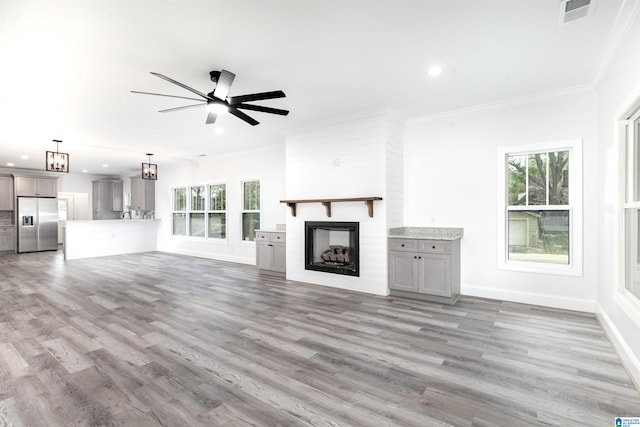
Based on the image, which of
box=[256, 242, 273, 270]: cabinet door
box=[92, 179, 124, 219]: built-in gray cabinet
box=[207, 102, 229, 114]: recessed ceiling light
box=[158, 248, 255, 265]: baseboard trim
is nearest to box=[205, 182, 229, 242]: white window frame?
box=[158, 248, 255, 265]: baseboard trim

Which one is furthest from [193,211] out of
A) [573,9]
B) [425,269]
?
[573,9]

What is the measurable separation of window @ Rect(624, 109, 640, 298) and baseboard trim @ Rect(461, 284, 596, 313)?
1.25 meters

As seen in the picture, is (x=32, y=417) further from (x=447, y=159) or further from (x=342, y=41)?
(x=447, y=159)

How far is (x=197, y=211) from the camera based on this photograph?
29.5 ft

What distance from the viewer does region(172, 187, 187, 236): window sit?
948cm

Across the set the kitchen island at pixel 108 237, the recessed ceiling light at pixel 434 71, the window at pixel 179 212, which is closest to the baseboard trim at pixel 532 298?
the recessed ceiling light at pixel 434 71

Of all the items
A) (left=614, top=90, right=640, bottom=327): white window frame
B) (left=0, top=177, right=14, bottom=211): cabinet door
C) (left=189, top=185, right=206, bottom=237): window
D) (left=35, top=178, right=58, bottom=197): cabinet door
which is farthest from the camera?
(left=35, top=178, right=58, bottom=197): cabinet door

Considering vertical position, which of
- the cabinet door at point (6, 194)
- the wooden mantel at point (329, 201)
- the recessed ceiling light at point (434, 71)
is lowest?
the wooden mantel at point (329, 201)

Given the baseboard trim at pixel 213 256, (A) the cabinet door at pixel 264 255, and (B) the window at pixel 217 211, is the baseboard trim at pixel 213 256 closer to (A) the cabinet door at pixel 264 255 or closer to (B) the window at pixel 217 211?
(B) the window at pixel 217 211

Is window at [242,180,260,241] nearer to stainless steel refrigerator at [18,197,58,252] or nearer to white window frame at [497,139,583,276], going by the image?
white window frame at [497,139,583,276]

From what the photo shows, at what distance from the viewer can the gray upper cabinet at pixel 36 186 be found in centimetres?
988

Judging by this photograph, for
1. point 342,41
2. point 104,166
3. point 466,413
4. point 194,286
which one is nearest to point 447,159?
point 342,41

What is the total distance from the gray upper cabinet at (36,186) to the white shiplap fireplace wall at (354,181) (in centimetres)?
968

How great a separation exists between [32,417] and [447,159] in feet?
17.1
